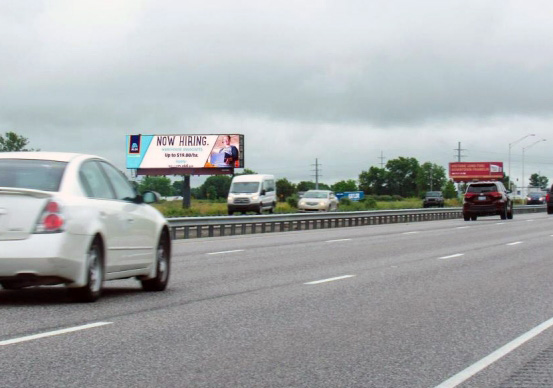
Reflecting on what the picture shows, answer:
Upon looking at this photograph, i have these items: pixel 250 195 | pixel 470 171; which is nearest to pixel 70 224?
pixel 250 195

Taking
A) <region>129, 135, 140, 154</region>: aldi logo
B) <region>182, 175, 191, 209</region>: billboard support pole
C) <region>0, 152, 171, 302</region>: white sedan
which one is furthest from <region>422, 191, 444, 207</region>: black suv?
<region>0, 152, 171, 302</region>: white sedan

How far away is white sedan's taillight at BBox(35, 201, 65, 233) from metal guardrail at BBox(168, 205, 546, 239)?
18611 mm

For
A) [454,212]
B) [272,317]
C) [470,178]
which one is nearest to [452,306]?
[272,317]

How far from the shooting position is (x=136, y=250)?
12.2m

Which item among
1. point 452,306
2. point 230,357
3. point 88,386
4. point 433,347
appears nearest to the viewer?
point 88,386

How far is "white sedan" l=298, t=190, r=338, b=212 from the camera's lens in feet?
202

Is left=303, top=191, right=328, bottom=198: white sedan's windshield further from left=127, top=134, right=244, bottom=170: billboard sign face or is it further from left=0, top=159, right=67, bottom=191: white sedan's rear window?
left=0, top=159, right=67, bottom=191: white sedan's rear window

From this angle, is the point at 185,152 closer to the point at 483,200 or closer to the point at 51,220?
the point at 483,200

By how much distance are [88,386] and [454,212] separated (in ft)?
181

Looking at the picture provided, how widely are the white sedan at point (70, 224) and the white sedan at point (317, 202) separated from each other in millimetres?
48913

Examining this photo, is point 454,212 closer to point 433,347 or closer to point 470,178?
point 433,347

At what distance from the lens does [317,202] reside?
61.5 metres

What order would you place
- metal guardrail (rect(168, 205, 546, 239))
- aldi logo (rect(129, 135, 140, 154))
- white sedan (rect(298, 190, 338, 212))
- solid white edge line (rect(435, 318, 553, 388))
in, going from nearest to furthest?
solid white edge line (rect(435, 318, 553, 388)) < metal guardrail (rect(168, 205, 546, 239)) < white sedan (rect(298, 190, 338, 212)) < aldi logo (rect(129, 135, 140, 154))

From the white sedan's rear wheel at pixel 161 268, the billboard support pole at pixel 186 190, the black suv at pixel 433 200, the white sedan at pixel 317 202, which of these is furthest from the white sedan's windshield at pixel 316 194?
the white sedan's rear wheel at pixel 161 268
